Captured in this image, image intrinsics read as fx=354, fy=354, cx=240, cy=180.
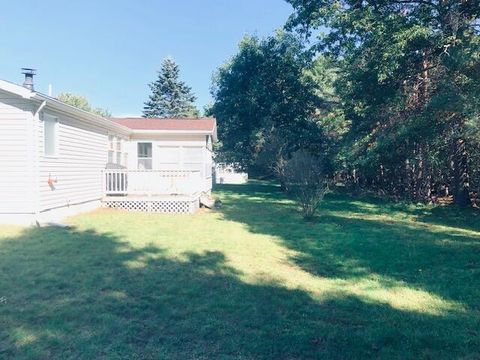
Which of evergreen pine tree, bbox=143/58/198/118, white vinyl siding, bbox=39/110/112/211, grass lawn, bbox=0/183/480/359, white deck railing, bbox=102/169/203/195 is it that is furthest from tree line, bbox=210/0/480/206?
evergreen pine tree, bbox=143/58/198/118

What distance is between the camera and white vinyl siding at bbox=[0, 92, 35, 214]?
895 centimetres

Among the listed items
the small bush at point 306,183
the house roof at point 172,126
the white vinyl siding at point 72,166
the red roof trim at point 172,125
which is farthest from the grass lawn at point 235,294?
the red roof trim at point 172,125

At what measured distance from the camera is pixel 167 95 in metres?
51.1

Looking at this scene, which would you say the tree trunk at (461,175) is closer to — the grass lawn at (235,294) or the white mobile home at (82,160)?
the grass lawn at (235,294)

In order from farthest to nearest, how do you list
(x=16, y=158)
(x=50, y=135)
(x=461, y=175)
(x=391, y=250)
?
(x=461, y=175) → (x=50, y=135) → (x=16, y=158) → (x=391, y=250)

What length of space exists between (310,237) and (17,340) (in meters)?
6.36

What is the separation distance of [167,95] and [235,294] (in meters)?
49.7

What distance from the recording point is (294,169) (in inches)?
533

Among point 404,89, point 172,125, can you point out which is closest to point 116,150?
point 172,125

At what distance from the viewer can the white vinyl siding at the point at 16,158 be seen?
895cm

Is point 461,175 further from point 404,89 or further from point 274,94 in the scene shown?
point 274,94

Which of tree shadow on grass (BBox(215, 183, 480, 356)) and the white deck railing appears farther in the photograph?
the white deck railing

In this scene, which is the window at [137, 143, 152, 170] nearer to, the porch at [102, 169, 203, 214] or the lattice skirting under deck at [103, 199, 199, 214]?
the porch at [102, 169, 203, 214]

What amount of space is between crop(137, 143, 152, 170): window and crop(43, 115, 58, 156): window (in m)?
7.76
